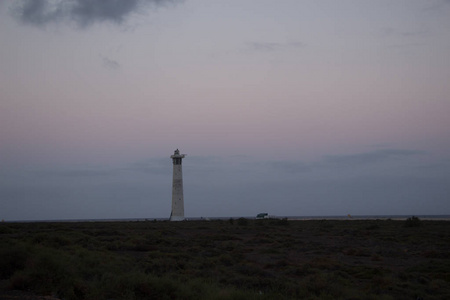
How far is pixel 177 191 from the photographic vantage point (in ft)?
191

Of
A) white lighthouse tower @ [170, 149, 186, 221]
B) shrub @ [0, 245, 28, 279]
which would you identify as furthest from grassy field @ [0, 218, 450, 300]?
white lighthouse tower @ [170, 149, 186, 221]

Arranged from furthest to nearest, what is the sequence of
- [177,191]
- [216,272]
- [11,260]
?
[177,191] → [216,272] → [11,260]

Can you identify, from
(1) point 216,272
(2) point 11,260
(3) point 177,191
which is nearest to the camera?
(2) point 11,260

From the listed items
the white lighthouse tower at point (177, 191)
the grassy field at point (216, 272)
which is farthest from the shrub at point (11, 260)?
the white lighthouse tower at point (177, 191)

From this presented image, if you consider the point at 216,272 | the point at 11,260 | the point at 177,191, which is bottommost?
the point at 216,272

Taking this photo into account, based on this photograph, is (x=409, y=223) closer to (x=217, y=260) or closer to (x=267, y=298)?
(x=217, y=260)

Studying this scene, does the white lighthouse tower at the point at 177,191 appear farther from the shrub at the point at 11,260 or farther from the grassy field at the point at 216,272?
the shrub at the point at 11,260

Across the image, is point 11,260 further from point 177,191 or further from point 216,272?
point 177,191

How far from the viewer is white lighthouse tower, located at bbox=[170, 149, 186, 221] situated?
58219mm

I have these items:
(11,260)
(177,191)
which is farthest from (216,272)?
(177,191)

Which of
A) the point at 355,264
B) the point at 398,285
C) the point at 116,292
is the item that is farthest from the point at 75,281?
the point at 355,264

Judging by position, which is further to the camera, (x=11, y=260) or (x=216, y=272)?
(x=216, y=272)

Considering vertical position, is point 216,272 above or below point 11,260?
below

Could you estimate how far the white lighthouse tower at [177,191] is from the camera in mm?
58219
